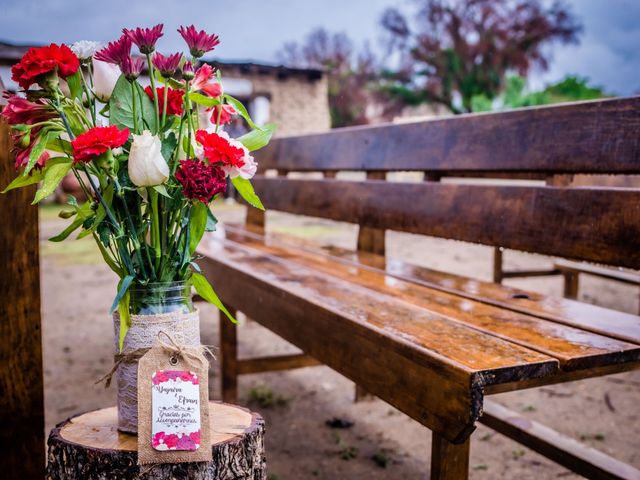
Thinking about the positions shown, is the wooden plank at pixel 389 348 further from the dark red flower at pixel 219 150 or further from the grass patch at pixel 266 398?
the grass patch at pixel 266 398

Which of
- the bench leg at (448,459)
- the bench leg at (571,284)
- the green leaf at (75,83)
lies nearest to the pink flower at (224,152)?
the green leaf at (75,83)

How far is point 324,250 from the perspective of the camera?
266 centimetres

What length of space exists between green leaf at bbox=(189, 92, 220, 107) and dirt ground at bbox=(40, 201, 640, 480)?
4.45 ft

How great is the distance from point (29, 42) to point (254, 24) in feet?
106

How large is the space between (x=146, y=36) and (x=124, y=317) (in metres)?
0.47

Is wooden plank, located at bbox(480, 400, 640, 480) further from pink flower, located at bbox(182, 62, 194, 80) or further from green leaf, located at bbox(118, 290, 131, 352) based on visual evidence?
pink flower, located at bbox(182, 62, 194, 80)

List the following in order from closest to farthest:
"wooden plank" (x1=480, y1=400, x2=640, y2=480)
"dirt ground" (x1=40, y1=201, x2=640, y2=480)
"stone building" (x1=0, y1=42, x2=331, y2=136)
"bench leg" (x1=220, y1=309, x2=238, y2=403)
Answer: "wooden plank" (x1=480, y1=400, x2=640, y2=480) → "dirt ground" (x1=40, y1=201, x2=640, y2=480) → "bench leg" (x1=220, y1=309, x2=238, y2=403) → "stone building" (x1=0, y1=42, x2=331, y2=136)

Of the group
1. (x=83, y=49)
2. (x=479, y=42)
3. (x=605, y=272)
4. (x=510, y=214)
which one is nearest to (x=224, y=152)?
(x=83, y=49)

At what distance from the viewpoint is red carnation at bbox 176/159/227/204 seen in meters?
1.03

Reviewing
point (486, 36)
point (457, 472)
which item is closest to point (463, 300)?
point (457, 472)

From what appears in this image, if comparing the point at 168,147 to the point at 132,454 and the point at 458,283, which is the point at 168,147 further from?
the point at 458,283

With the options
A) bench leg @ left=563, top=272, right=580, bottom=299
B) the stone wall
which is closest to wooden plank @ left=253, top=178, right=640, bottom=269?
bench leg @ left=563, top=272, right=580, bottom=299

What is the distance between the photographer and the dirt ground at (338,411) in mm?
2176

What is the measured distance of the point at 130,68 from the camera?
1050 millimetres
